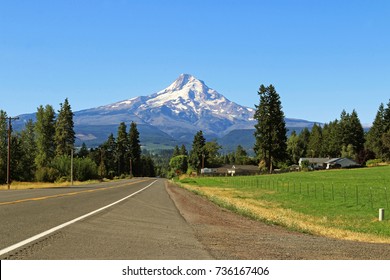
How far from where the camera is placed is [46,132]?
4405 inches

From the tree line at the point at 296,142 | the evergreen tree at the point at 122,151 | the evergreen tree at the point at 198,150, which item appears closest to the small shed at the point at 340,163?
the tree line at the point at 296,142

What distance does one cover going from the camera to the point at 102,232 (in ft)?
37.0

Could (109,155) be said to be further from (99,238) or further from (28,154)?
(99,238)

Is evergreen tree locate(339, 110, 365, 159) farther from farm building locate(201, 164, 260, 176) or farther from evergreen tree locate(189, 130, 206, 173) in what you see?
evergreen tree locate(189, 130, 206, 173)

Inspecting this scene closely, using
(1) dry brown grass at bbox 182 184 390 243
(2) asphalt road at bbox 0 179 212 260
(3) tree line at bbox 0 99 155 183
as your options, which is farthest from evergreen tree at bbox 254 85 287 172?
(2) asphalt road at bbox 0 179 212 260

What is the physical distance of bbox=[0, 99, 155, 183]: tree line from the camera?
291 feet

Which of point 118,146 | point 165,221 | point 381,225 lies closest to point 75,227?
point 165,221

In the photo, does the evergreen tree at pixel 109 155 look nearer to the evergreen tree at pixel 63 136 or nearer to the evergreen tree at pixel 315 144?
the evergreen tree at pixel 63 136

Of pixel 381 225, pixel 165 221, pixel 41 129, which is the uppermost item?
pixel 41 129

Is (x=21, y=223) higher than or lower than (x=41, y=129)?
lower
